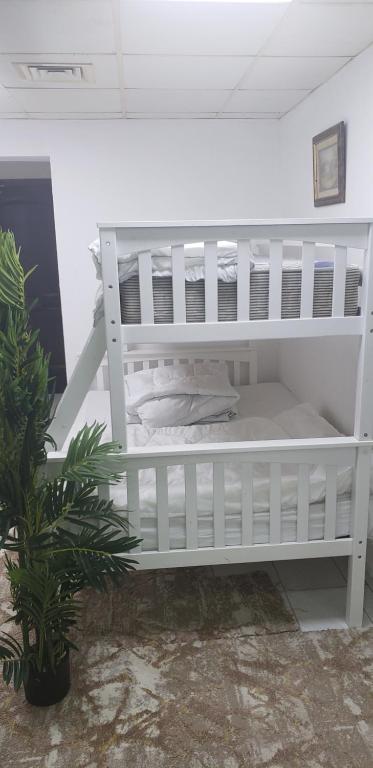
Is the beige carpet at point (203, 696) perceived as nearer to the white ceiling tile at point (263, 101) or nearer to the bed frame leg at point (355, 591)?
the bed frame leg at point (355, 591)

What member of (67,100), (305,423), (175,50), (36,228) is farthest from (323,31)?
(36,228)

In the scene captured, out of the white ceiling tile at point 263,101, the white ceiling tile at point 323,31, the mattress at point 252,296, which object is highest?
the white ceiling tile at point 263,101

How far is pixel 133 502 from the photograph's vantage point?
1997 millimetres

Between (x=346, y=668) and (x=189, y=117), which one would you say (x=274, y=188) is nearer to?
(x=189, y=117)

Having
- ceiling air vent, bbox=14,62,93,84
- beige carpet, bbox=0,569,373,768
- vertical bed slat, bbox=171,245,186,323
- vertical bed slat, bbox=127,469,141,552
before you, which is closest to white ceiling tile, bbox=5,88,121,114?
ceiling air vent, bbox=14,62,93,84

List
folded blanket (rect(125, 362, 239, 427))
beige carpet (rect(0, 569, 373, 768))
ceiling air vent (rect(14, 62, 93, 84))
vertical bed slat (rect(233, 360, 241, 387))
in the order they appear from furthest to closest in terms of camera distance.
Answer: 1. vertical bed slat (rect(233, 360, 241, 387))
2. folded blanket (rect(125, 362, 239, 427))
3. ceiling air vent (rect(14, 62, 93, 84))
4. beige carpet (rect(0, 569, 373, 768))

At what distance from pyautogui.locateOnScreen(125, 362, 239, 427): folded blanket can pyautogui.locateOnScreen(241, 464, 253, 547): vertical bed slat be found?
3.24 feet

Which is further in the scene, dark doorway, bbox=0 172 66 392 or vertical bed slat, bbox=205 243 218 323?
dark doorway, bbox=0 172 66 392

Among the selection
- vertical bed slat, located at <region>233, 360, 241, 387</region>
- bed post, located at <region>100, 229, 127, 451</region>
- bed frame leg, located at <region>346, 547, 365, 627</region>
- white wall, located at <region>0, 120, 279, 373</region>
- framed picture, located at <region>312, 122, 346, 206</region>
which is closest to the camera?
bed post, located at <region>100, 229, 127, 451</region>

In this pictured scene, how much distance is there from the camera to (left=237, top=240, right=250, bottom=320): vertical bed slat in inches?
72.4

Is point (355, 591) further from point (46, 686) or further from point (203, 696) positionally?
point (46, 686)

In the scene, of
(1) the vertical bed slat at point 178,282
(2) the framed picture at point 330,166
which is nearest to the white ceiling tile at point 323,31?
(2) the framed picture at point 330,166

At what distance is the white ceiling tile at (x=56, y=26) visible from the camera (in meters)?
1.81

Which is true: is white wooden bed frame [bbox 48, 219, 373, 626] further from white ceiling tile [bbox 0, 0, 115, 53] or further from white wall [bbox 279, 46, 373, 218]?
white ceiling tile [bbox 0, 0, 115, 53]
